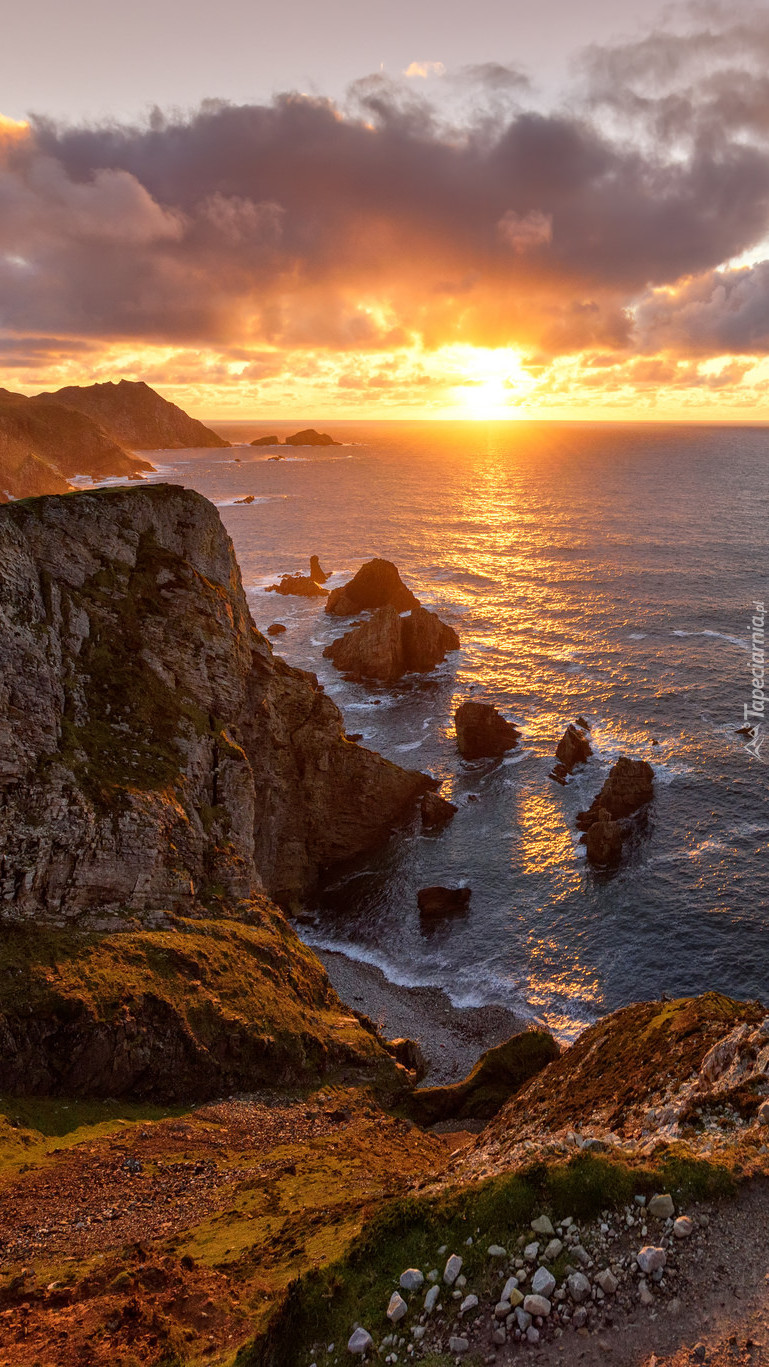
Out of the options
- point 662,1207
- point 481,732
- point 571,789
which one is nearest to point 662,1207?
point 662,1207

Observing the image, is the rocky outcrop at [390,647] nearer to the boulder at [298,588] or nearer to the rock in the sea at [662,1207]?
the boulder at [298,588]

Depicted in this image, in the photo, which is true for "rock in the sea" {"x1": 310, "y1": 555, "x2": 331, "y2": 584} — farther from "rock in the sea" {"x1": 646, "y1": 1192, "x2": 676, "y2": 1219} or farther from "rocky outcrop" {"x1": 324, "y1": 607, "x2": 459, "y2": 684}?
"rock in the sea" {"x1": 646, "y1": 1192, "x2": 676, "y2": 1219}

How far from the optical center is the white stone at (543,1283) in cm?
1249

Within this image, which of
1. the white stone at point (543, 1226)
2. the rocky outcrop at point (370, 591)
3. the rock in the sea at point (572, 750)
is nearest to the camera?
the white stone at point (543, 1226)

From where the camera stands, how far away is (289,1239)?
18.0 m

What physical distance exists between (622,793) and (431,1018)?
84.2ft

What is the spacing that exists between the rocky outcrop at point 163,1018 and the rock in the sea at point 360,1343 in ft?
53.2

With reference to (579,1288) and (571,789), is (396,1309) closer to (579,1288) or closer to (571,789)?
(579,1288)

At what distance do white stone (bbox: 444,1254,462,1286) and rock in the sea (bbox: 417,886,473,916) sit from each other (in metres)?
38.8

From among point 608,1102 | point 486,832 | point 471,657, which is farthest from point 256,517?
point 608,1102

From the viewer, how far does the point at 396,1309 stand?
12.9 m

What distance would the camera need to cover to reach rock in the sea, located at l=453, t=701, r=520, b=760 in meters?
69.3

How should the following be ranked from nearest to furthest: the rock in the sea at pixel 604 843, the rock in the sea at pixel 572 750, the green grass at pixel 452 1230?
the green grass at pixel 452 1230, the rock in the sea at pixel 604 843, the rock in the sea at pixel 572 750

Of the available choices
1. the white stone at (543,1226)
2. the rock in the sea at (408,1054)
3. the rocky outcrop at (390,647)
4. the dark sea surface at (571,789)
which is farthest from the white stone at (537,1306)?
the rocky outcrop at (390,647)
